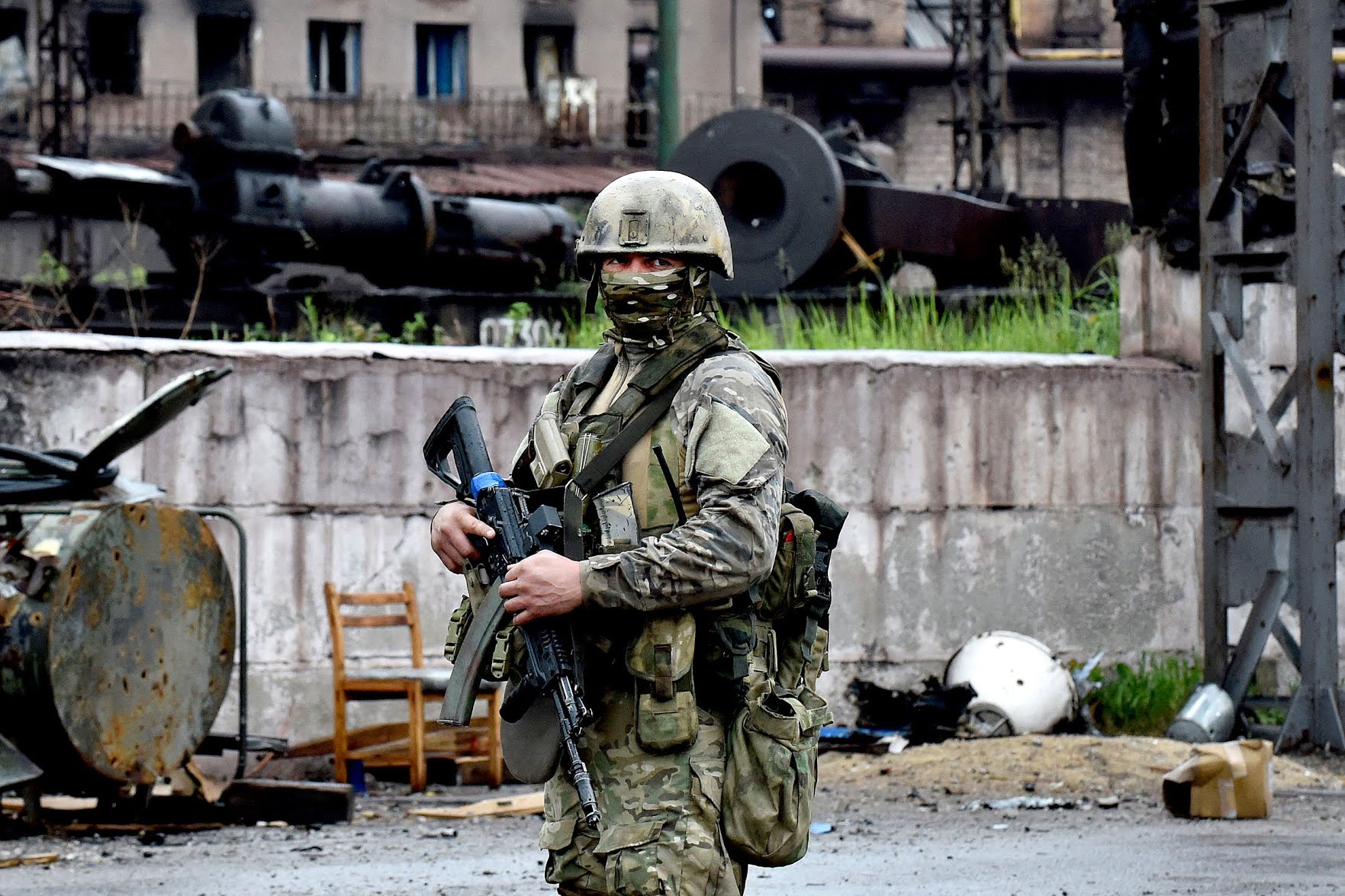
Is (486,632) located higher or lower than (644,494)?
lower

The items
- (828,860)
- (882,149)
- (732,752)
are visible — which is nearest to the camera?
(732,752)

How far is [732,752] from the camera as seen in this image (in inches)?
158

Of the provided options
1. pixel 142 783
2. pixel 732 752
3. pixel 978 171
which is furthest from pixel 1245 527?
pixel 978 171

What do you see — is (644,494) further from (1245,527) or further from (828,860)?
(1245,527)

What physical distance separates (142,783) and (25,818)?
0.42 m

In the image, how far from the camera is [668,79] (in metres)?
15.6

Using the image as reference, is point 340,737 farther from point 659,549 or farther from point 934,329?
point 659,549

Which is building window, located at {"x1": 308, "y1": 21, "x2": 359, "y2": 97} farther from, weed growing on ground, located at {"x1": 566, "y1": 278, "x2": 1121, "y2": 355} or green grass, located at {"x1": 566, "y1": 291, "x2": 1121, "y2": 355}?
green grass, located at {"x1": 566, "y1": 291, "x2": 1121, "y2": 355}

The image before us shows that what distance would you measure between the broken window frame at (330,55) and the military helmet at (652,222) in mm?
33504

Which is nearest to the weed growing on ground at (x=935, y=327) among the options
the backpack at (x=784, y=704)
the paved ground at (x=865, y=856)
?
the paved ground at (x=865, y=856)

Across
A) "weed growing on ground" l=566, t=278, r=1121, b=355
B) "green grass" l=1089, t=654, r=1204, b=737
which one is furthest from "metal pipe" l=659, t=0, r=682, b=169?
"green grass" l=1089, t=654, r=1204, b=737

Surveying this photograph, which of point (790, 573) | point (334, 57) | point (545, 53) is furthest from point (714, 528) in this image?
point (545, 53)

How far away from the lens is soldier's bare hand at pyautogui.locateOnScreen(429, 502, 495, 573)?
4.08 meters

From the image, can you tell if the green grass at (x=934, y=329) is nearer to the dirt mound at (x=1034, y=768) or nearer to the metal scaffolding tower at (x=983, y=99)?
the dirt mound at (x=1034, y=768)
